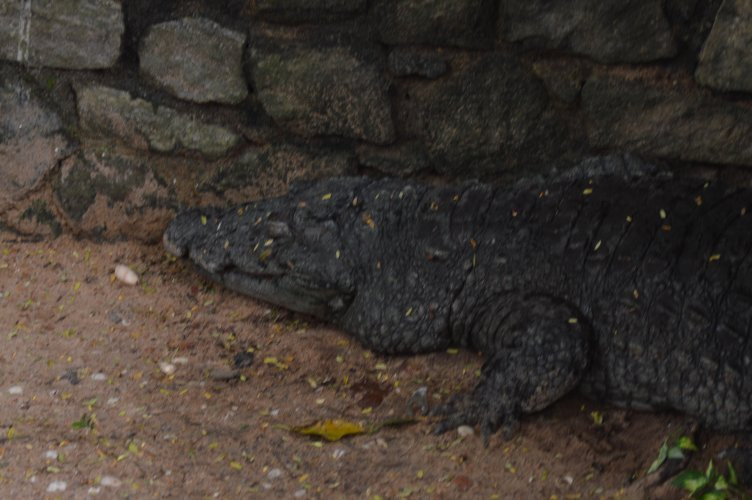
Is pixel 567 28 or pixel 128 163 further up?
pixel 567 28

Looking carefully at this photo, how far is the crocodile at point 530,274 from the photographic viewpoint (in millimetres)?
3971

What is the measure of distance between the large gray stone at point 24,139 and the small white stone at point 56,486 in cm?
193

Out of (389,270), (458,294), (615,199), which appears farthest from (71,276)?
(615,199)

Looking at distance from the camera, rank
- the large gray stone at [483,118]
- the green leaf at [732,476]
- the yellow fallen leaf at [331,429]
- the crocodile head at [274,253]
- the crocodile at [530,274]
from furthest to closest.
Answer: the crocodile head at [274,253] < the large gray stone at [483,118] < the crocodile at [530,274] < the yellow fallen leaf at [331,429] < the green leaf at [732,476]

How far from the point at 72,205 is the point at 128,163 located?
1.07 feet

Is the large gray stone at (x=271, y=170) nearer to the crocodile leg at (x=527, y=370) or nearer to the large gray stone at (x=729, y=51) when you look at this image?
the crocodile leg at (x=527, y=370)

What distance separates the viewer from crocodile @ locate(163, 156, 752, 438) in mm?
3971

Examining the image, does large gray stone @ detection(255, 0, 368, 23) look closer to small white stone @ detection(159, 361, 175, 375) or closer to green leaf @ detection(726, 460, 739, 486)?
small white stone @ detection(159, 361, 175, 375)

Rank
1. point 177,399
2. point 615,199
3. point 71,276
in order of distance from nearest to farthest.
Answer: point 177,399, point 615,199, point 71,276

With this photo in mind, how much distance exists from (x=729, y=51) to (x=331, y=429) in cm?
202

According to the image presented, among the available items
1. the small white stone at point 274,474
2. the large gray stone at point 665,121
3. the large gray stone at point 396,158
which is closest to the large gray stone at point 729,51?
the large gray stone at point 665,121

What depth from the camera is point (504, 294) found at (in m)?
4.36

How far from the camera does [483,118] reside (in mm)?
4586

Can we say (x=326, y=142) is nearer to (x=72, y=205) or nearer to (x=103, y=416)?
(x=72, y=205)
